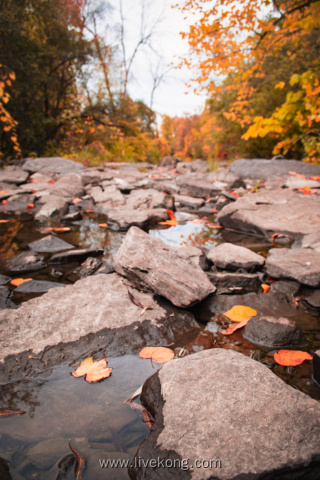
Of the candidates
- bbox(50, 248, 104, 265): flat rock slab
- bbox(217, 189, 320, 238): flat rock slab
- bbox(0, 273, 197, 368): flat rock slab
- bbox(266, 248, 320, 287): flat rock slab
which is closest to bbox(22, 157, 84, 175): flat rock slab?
bbox(217, 189, 320, 238): flat rock slab

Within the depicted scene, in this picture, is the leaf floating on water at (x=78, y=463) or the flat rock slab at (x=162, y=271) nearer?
the leaf floating on water at (x=78, y=463)

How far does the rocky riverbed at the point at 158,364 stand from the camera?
0.99 metres

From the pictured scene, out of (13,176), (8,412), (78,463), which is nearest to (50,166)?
(13,176)

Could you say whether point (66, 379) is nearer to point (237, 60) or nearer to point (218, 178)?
point (237, 60)

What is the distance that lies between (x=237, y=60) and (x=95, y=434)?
19.4ft

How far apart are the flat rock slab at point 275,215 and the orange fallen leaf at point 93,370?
3.33 m

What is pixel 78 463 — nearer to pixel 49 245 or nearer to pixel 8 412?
pixel 8 412

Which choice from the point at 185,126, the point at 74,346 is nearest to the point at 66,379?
the point at 74,346

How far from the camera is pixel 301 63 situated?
27.7ft

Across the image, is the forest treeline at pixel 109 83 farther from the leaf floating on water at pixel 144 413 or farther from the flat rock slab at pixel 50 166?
the leaf floating on water at pixel 144 413

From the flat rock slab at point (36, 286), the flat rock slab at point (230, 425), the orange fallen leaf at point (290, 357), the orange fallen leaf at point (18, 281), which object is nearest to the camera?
the flat rock slab at point (230, 425)

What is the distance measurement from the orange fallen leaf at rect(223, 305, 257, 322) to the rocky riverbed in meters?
0.07

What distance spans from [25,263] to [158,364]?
1.92m

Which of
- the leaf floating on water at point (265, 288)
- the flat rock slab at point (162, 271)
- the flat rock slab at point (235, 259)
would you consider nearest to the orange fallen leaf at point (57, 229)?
the flat rock slab at point (162, 271)
